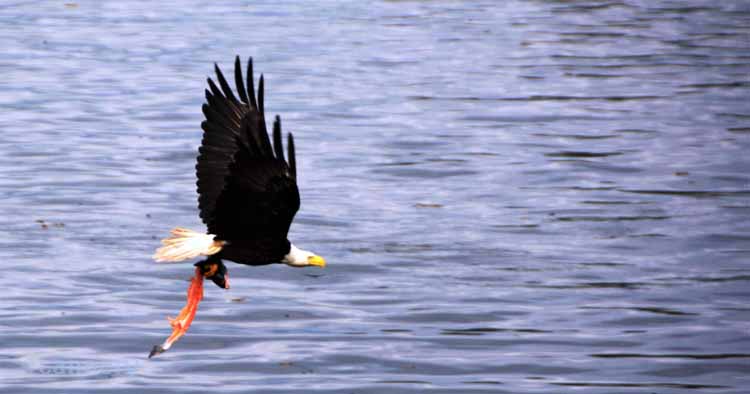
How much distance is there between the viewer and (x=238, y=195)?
7.66m

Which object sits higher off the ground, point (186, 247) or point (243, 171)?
point (243, 171)

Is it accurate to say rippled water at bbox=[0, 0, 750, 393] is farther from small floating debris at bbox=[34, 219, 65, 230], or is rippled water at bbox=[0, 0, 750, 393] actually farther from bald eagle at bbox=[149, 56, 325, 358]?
bald eagle at bbox=[149, 56, 325, 358]

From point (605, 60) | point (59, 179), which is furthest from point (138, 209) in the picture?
point (605, 60)

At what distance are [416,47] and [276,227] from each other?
1524 cm

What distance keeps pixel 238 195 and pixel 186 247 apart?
356mm

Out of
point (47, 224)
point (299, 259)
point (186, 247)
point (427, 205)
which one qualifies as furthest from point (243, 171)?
point (427, 205)

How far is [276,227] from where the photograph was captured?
779cm

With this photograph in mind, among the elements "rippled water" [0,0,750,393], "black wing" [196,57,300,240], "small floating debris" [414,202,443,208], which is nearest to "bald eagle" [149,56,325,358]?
"black wing" [196,57,300,240]

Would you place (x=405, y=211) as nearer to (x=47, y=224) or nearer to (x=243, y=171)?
(x=47, y=224)

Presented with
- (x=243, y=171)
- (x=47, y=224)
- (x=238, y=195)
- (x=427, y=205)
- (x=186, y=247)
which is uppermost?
(x=243, y=171)

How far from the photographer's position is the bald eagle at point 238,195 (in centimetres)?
744

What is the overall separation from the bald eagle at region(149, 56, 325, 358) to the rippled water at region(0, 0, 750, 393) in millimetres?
1115

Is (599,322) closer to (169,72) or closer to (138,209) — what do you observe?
(138,209)

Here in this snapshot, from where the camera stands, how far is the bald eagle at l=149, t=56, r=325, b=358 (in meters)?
7.44
